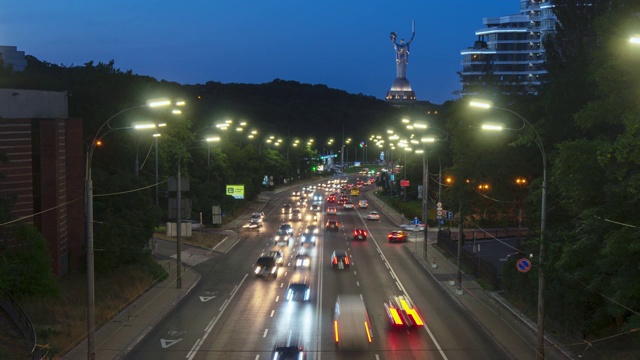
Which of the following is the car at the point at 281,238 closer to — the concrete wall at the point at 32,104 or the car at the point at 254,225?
the car at the point at 254,225

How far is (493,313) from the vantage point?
111 ft

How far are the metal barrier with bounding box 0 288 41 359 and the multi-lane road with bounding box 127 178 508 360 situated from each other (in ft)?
11.9

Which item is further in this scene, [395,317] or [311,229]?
[311,229]

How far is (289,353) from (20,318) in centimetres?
1071

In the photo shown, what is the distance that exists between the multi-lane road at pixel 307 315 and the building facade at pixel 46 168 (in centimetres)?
779

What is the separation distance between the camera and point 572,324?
2820 centimetres

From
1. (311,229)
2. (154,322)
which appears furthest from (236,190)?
(154,322)

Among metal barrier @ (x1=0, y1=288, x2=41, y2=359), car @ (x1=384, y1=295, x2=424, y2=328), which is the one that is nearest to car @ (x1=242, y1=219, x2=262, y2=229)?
car @ (x1=384, y1=295, x2=424, y2=328)

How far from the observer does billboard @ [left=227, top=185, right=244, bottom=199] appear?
81625 millimetres

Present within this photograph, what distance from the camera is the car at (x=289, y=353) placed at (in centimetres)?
2445

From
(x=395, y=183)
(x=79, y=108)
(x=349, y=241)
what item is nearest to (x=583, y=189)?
(x=349, y=241)

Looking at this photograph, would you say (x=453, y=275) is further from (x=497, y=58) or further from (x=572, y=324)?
(x=497, y=58)

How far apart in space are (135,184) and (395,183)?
7502 cm

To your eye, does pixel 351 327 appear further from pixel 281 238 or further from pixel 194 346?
pixel 281 238
